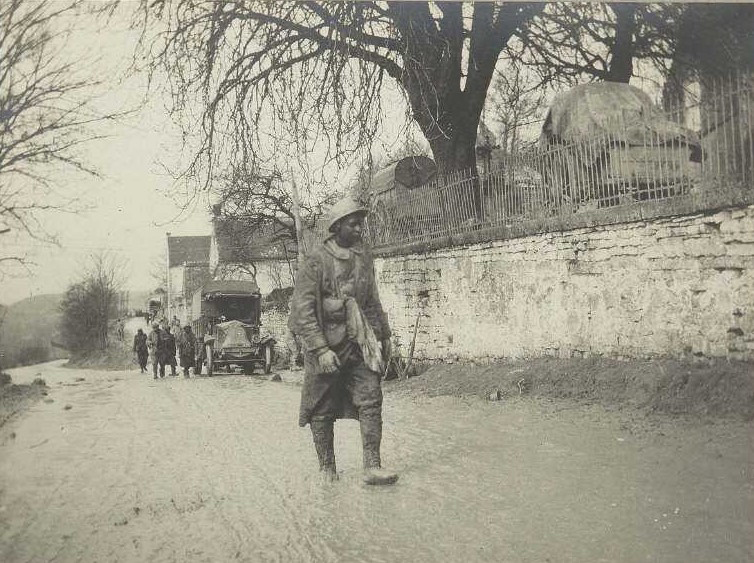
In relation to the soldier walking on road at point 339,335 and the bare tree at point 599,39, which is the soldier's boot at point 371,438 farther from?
the bare tree at point 599,39

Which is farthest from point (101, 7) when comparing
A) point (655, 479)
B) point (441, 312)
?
point (441, 312)

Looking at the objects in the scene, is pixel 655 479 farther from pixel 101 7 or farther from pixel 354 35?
pixel 354 35

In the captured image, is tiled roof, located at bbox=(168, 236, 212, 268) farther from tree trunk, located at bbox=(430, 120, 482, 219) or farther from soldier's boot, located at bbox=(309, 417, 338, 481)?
A: soldier's boot, located at bbox=(309, 417, 338, 481)

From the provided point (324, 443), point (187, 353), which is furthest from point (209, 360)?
point (324, 443)

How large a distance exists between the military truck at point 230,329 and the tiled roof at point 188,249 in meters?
29.5

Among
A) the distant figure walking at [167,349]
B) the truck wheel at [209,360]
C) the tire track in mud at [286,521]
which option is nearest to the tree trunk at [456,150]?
the tire track in mud at [286,521]

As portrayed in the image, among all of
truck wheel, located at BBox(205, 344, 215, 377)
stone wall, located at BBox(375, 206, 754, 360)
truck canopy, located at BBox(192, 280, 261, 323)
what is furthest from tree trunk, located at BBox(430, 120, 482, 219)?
truck canopy, located at BBox(192, 280, 261, 323)

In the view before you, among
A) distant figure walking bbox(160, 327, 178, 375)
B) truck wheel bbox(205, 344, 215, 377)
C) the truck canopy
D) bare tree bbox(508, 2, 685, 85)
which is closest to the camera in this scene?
bare tree bbox(508, 2, 685, 85)

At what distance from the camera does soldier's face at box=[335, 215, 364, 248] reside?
4.65 metres

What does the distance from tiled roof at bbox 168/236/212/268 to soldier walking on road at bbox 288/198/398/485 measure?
4866cm

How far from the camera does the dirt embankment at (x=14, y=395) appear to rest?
4.50 metres

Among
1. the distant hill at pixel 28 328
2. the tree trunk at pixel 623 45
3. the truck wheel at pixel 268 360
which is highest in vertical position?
the tree trunk at pixel 623 45

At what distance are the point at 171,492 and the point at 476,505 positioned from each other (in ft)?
6.94

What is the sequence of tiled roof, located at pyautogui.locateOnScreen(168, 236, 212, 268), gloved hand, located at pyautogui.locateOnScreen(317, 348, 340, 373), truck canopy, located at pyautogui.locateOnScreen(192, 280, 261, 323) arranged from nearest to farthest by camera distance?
gloved hand, located at pyautogui.locateOnScreen(317, 348, 340, 373)
truck canopy, located at pyautogui.locateOnScreen(192, 280, 261, 323)
tiled roof, located at pyautogui.locateOnScreen(168, 236, 212, 268)
